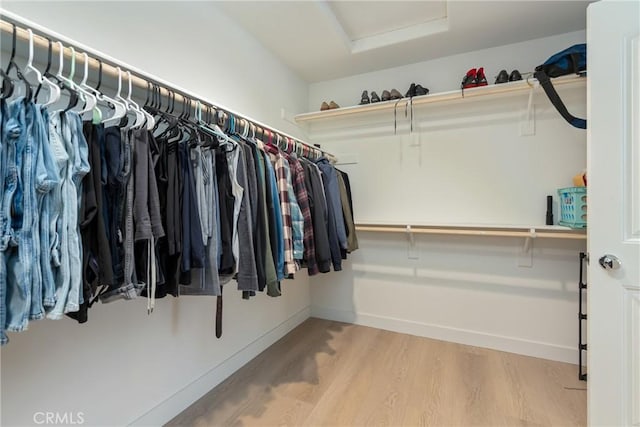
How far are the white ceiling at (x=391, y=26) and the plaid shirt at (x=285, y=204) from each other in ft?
3.46

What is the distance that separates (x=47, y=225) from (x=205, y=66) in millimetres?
1394

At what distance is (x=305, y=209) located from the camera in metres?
1.76

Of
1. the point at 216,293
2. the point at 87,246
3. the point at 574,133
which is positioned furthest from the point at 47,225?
the point at 574,133

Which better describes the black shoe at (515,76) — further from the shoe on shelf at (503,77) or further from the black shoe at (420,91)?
the black shoe at (420,91)

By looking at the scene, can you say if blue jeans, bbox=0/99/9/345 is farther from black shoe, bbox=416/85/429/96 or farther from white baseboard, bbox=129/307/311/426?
black shoe, bbox=416/85/429/96

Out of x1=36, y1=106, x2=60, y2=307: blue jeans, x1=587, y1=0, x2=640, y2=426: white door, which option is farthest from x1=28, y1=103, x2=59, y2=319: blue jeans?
x1=587, y1=0, x2=640, y2=426: white door

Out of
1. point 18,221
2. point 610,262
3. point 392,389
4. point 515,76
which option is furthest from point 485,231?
point 18,221

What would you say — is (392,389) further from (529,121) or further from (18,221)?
(529,121)

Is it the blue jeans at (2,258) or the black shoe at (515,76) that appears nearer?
the blue jeans at (2,258)

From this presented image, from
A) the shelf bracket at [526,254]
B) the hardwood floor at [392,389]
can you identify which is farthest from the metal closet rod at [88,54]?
the shelf bracket at [526,254]

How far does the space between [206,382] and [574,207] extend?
2531mm

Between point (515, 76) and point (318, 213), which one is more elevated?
point (515, 76)

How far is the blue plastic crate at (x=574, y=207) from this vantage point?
1.82 meters

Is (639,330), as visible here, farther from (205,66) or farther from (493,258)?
(205,66)
